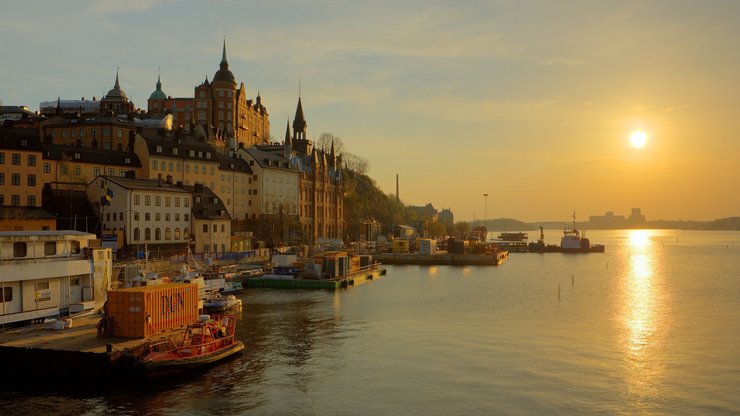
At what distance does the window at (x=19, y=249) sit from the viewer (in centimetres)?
4653

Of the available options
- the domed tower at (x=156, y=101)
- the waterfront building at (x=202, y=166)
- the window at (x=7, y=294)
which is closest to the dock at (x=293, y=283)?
the waterfront building at (x=202, y=166)

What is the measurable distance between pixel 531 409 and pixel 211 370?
19982 millimetres

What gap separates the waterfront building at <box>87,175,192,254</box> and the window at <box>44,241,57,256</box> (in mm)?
40307

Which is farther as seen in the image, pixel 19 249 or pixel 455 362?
pixel 19 249

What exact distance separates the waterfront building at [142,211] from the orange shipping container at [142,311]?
161ft

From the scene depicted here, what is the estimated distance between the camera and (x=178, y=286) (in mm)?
46438

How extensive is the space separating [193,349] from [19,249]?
52.5ft

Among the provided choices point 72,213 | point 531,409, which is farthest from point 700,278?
point 72,213

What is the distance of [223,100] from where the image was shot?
6944 inches

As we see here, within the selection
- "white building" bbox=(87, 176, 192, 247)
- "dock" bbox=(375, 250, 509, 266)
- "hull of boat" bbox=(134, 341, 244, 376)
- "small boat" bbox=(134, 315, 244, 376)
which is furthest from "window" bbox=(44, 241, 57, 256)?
"dock" bbox=(375, 250, 509, 266)

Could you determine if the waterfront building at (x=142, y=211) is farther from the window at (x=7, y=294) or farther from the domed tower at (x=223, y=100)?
the domed tower at (x=223, y=100)

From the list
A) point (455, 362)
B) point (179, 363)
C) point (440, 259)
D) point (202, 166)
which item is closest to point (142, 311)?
point (179, 363)

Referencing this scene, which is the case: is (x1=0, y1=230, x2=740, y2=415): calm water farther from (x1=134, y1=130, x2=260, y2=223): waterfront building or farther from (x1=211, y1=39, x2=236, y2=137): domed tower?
(x1=211, y1=39, x2=236, y2=137): domed tower

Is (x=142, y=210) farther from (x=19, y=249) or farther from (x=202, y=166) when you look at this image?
(x=19, y=249)
